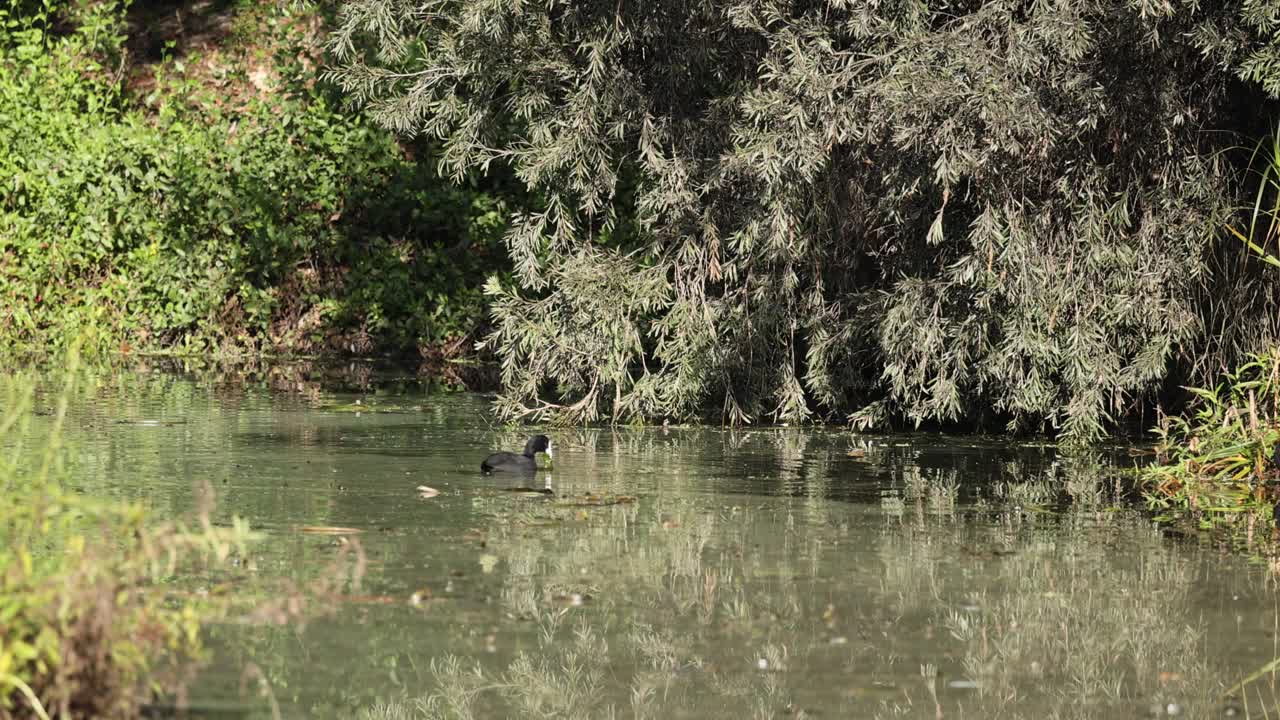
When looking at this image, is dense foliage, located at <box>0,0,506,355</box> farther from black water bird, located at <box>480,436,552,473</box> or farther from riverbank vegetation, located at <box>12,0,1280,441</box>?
black water bird, located at <box>480,436,552,473</box>

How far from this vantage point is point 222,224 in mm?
19078

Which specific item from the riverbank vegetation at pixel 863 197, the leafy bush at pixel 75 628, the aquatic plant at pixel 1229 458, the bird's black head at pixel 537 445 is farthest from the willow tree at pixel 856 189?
the leafy bush at pixel 75 628

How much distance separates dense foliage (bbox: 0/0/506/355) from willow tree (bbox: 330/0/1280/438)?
5381mm

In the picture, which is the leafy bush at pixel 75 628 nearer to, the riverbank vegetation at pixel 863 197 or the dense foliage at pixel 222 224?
the riverbank vegetation at pixel 863 197

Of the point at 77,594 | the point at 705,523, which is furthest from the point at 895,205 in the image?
the point at 77,594

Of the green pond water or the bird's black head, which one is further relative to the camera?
the bird's black head

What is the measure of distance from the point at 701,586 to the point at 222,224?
1271cm

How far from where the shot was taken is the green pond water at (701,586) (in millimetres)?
6035

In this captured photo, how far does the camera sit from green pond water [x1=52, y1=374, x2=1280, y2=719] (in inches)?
238

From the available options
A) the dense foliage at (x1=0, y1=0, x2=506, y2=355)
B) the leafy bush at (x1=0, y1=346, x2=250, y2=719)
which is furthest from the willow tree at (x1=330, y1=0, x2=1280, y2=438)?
the leafy bush at (x1=0, y1=346, x2=250, y2=719)

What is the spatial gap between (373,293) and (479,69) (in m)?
6.83

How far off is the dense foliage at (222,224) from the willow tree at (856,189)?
17.7ft

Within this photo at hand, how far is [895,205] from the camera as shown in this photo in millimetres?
12586

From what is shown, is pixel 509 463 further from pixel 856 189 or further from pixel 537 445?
pixel 856 189
